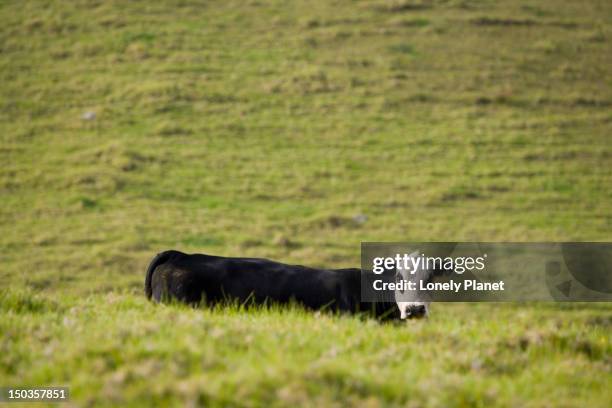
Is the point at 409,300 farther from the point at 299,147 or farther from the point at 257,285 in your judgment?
the point at 299,147

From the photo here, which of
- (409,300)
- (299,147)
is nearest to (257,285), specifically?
(409,300)

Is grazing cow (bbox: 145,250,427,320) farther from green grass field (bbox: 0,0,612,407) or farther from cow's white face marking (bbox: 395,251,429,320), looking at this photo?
green grass field (bbox: 0,0,612,407)

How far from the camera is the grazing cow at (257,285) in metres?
10.5

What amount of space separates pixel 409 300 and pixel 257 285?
196 centimetres

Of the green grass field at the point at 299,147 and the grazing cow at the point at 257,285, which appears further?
the grazing cow at the point at 257,285

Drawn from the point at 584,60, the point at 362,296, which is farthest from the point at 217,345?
the point at 584,60

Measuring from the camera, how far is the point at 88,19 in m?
55.5

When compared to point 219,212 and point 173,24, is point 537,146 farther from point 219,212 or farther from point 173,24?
point 173,24

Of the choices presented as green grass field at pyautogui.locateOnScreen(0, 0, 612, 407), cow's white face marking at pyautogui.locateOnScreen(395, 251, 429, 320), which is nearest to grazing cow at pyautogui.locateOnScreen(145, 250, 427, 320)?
cow's white face marking at pyautogui.locateOnScreen(395, 251, 429, 320)

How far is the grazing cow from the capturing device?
10469mm

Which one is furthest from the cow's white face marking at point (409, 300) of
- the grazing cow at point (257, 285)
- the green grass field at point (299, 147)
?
the green grass field at point (299, 147)

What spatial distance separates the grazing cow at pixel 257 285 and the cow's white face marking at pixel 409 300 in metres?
0.01

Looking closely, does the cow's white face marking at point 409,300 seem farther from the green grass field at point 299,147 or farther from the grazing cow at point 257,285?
the green grass field at point 299,147

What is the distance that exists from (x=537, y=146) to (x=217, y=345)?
40.0 meters
